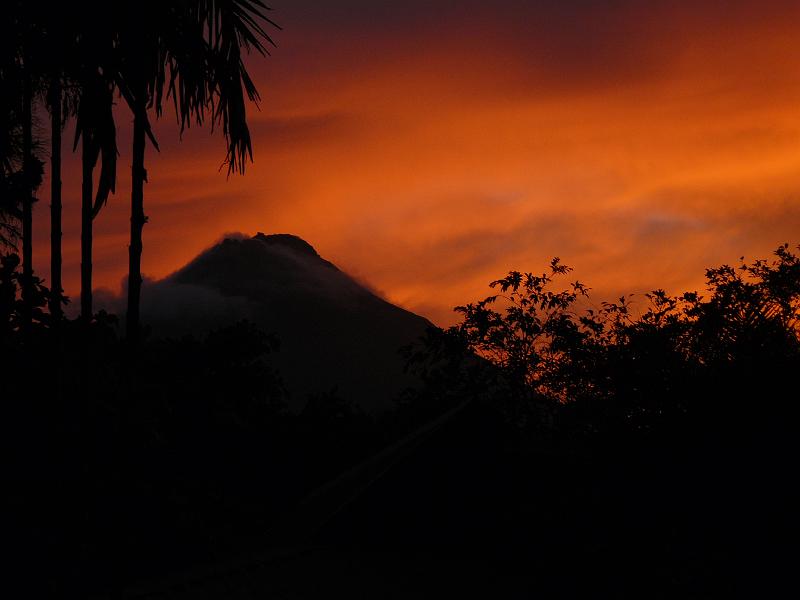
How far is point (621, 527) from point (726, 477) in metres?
1.57

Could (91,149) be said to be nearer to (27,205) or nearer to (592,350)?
(27,205)

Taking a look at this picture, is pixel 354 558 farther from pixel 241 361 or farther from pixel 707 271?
pixel 707 271

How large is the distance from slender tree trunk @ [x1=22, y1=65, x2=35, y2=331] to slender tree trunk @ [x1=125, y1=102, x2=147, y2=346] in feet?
4.96

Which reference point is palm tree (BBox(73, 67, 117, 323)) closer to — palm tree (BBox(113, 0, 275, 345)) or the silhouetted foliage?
palm tree (BBox(113, 0, 275, 345))

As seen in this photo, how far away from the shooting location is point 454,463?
7871mm

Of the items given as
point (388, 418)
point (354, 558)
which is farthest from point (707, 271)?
point (354, 558)

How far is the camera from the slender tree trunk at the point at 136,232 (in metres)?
10.3

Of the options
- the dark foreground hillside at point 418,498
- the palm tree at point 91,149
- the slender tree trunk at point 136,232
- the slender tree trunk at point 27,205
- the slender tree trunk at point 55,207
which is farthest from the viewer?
the slender tree trunk at point 55,207

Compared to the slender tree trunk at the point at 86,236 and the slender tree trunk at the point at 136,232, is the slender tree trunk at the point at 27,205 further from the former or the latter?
the slender tree trunk at the point at 136,232

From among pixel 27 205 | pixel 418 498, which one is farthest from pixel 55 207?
pixel 418 498

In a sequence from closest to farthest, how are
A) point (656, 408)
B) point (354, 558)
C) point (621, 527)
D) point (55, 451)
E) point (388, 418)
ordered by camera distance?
point (354, 558) < point (621, 527) < point (55, 451) < point (656, 408) < point (388, 418)

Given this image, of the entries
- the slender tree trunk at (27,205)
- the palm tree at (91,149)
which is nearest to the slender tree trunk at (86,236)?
the palm tree at (91,149)

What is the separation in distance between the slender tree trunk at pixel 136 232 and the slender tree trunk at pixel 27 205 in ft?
4.96

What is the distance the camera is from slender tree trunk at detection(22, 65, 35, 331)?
11148 mm
